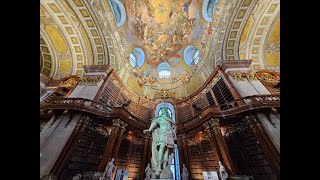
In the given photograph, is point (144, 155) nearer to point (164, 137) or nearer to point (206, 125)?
point (206, 125)

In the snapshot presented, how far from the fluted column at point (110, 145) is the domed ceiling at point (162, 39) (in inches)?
284

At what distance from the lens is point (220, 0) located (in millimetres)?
13445

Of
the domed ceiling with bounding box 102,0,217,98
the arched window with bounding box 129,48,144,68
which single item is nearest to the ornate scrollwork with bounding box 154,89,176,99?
the domed ceiling with bounding box 102,0,217,98

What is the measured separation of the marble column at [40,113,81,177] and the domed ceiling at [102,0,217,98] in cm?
857

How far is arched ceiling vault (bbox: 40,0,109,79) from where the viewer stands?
1259 cm

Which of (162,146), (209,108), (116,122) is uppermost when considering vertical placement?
(209,108)

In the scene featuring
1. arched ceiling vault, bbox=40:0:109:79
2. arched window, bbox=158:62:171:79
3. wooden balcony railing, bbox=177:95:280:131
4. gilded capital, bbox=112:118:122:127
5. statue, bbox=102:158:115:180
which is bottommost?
statue, bbox=102:158:115:180

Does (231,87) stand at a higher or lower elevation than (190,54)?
lower

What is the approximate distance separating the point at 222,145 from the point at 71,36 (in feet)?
51.9

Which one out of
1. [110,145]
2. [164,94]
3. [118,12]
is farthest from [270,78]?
[118,12]

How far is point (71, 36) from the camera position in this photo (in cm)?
1390

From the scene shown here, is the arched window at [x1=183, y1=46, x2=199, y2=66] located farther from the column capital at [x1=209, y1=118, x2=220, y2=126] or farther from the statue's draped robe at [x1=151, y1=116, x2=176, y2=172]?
the statue's draped robe at [x1=151, y1=116, x2=176, y2=172]

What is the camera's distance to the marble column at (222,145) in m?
8.11

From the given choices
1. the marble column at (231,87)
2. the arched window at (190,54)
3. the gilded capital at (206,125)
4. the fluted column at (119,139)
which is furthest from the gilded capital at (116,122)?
the arched window at (190,54)
